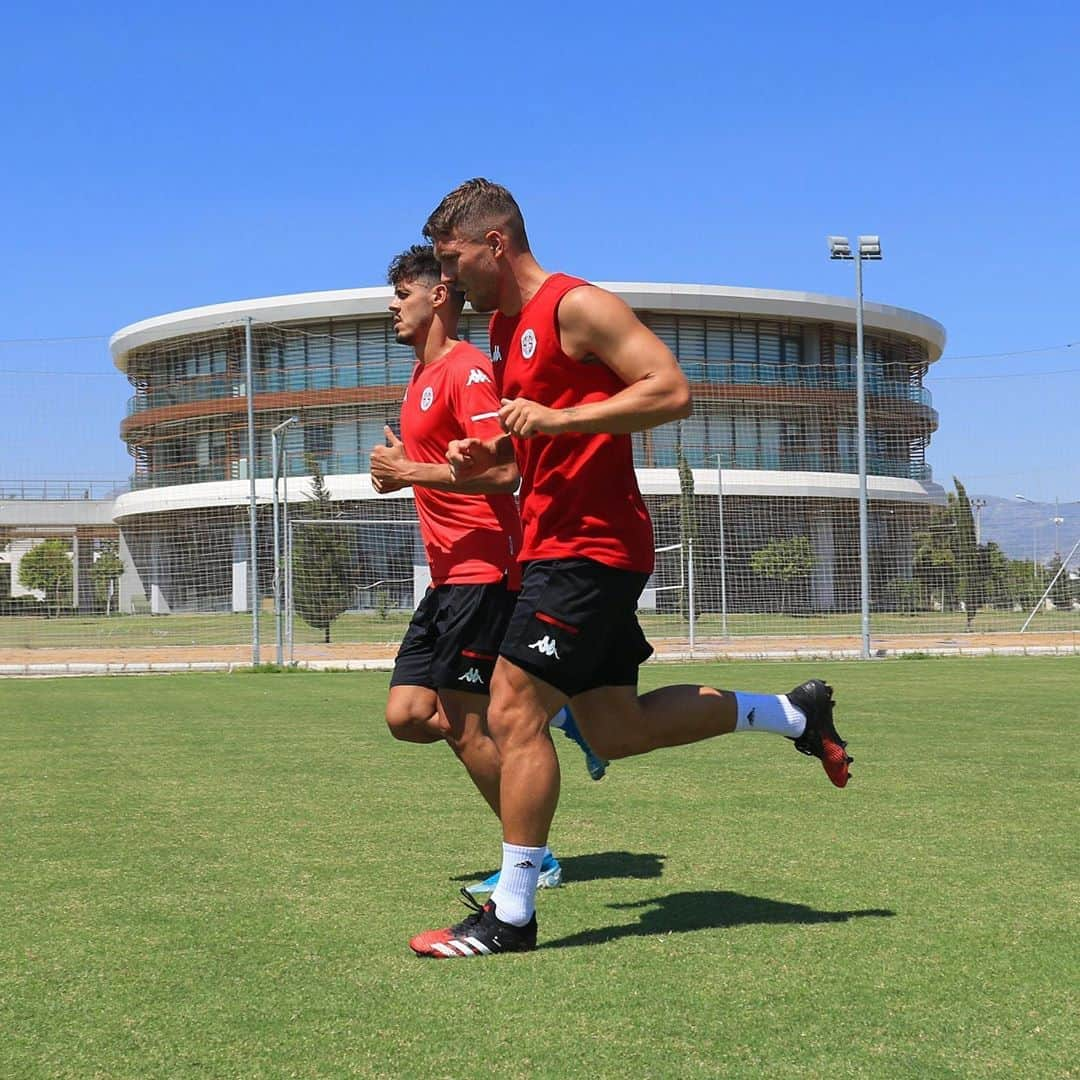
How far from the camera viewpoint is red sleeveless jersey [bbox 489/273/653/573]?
3975 mm

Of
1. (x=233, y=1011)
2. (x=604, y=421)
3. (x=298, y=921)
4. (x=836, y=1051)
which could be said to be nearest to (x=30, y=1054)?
(x=233, y=1011)

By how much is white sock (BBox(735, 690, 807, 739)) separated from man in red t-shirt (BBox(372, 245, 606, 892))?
2.13 ft

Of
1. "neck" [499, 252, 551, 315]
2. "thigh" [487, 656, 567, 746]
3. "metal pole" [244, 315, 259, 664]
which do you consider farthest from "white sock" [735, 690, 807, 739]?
"metal pole" [244, 315, 259, 664]

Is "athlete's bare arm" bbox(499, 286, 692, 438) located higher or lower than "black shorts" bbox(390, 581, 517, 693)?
higher

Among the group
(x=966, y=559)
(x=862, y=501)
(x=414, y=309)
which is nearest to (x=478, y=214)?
(x=414, y=309)

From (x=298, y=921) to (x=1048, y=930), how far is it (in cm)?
215

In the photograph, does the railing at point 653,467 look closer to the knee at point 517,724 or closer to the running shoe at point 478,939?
the knee at point 517,724

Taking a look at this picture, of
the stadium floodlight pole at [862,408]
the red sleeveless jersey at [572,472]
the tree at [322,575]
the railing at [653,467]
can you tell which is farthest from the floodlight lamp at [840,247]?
the red sleeveless jersey at [572,472]

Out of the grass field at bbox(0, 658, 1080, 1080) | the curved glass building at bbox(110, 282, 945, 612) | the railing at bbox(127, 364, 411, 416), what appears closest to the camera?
the grass field at bbox(0, 658, 1080, 1080)

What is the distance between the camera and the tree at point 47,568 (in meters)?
25.9

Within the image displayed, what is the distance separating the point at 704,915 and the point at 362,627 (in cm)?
2270

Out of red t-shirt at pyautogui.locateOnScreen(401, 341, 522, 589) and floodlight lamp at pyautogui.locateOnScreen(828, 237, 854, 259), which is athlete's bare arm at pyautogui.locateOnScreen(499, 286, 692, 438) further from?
floodlight lamp at pyautogui.locateOnScreen(828, 237, 854, 259)

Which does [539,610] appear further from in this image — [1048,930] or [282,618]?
[282,618]

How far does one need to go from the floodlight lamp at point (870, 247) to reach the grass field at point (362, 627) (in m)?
6.95
